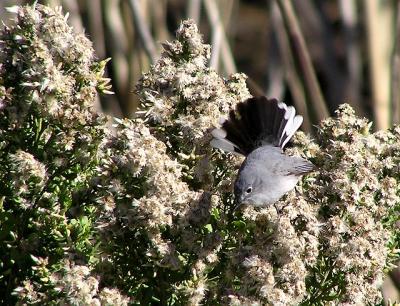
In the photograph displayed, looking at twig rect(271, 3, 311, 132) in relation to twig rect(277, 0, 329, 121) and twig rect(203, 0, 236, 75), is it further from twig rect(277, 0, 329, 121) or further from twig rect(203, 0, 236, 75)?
twig rect(277, 0, 329, 121)

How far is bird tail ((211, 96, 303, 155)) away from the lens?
6.81 ft

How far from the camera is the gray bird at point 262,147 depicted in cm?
203

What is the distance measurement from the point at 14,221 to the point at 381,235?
33.6 inches

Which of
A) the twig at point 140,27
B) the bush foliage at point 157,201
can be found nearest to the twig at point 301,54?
the twig at point 140,27

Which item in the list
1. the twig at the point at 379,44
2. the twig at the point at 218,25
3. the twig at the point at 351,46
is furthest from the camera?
the twig at the point at 351,46

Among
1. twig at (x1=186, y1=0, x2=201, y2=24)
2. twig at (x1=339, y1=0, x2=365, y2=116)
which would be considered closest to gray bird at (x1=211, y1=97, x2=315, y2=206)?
twig at (x1=186, y1=0, x2=201, y2=24)

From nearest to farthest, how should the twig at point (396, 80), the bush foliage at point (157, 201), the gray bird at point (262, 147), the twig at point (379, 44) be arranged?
the bush foliage at point (157, 201), the gray bird at point (262, 147), the twig at point (396, 80), the twig at point (379, 44)

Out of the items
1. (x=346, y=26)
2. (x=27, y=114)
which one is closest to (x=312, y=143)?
(x=27, y=114)

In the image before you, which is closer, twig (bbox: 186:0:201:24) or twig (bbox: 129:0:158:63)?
twig (bbox: 129:0:158:63)

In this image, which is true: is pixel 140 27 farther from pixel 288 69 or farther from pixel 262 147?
pixel 262 147

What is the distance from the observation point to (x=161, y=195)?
1766 millimetres

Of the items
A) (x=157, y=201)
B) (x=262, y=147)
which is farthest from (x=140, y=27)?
(x=157, y=201)

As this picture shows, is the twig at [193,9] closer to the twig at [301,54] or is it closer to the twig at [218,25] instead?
the twig at [218,25]

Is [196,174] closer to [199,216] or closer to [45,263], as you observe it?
[199,216]
